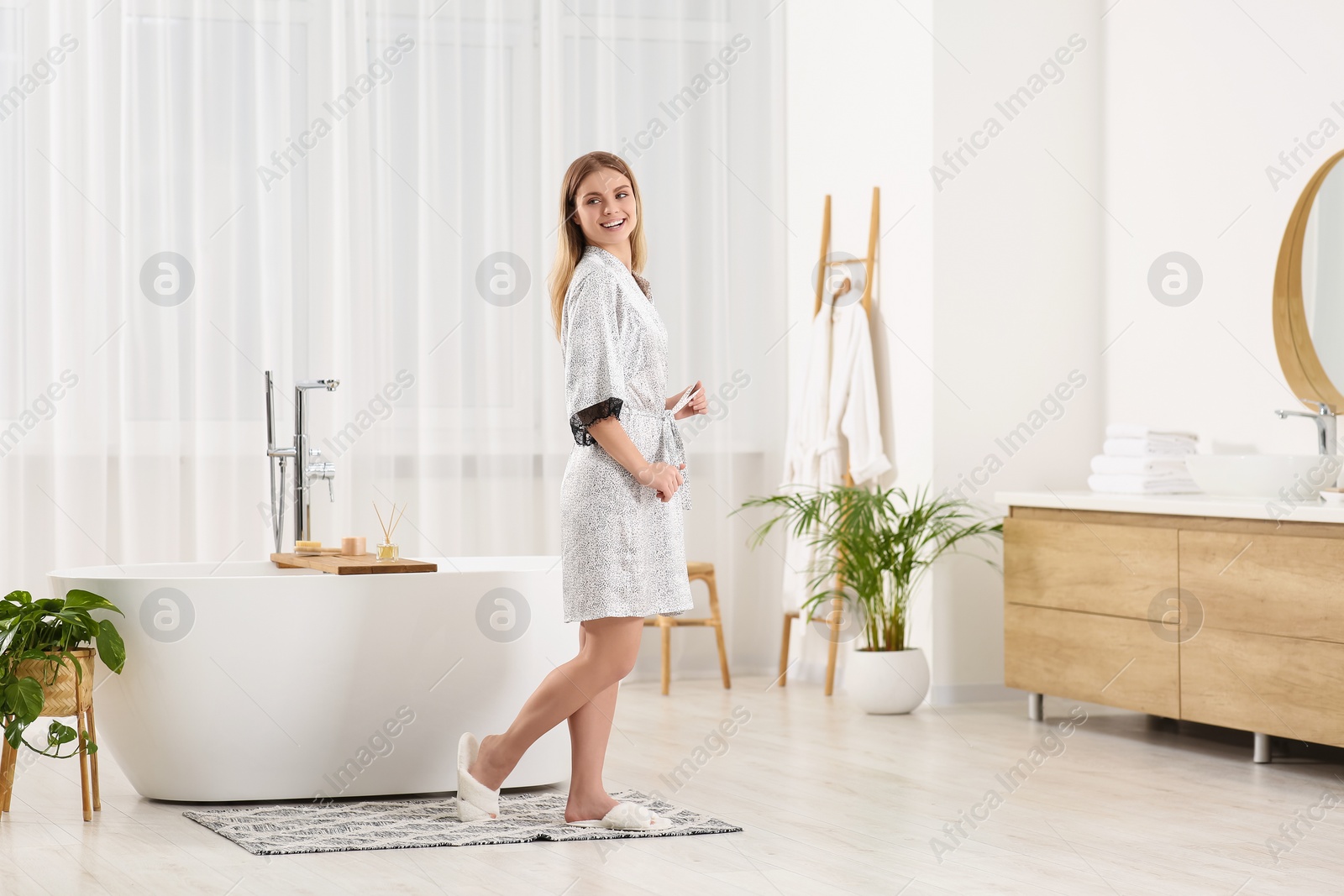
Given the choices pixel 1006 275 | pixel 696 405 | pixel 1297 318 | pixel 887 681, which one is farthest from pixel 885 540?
pixel 696 405

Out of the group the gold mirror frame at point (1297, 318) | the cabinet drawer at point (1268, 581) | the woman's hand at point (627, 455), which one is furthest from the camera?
the gold mirror frame at point (1297, 318)

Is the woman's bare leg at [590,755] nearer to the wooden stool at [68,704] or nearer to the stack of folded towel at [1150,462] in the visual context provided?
the wooden stool at [68,704]

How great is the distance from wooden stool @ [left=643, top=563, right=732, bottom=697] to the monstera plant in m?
2.22

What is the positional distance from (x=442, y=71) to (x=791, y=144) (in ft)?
4.27

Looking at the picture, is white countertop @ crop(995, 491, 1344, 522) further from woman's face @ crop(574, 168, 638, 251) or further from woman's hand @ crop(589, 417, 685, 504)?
woman's face @ crop(574, 168, 638, 251)

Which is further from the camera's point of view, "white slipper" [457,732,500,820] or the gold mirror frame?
the gold mirror frame

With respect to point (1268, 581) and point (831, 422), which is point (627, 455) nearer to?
point (1268, 581)

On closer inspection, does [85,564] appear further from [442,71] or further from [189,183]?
[442,71]

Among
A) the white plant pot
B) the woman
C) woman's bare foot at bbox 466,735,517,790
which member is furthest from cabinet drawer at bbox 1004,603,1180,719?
woman's bare foot at bbox 466,735,517,790

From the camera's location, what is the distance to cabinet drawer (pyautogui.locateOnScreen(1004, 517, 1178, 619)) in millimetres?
3957

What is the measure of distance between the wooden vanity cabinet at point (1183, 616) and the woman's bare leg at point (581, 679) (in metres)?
1.55

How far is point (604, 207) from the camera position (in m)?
3.06

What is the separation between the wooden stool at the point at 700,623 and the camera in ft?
17.0

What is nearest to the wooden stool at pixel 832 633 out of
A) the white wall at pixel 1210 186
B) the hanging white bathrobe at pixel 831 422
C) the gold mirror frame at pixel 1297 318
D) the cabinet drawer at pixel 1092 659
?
the hanging white bathrobe at pixel 831 422
